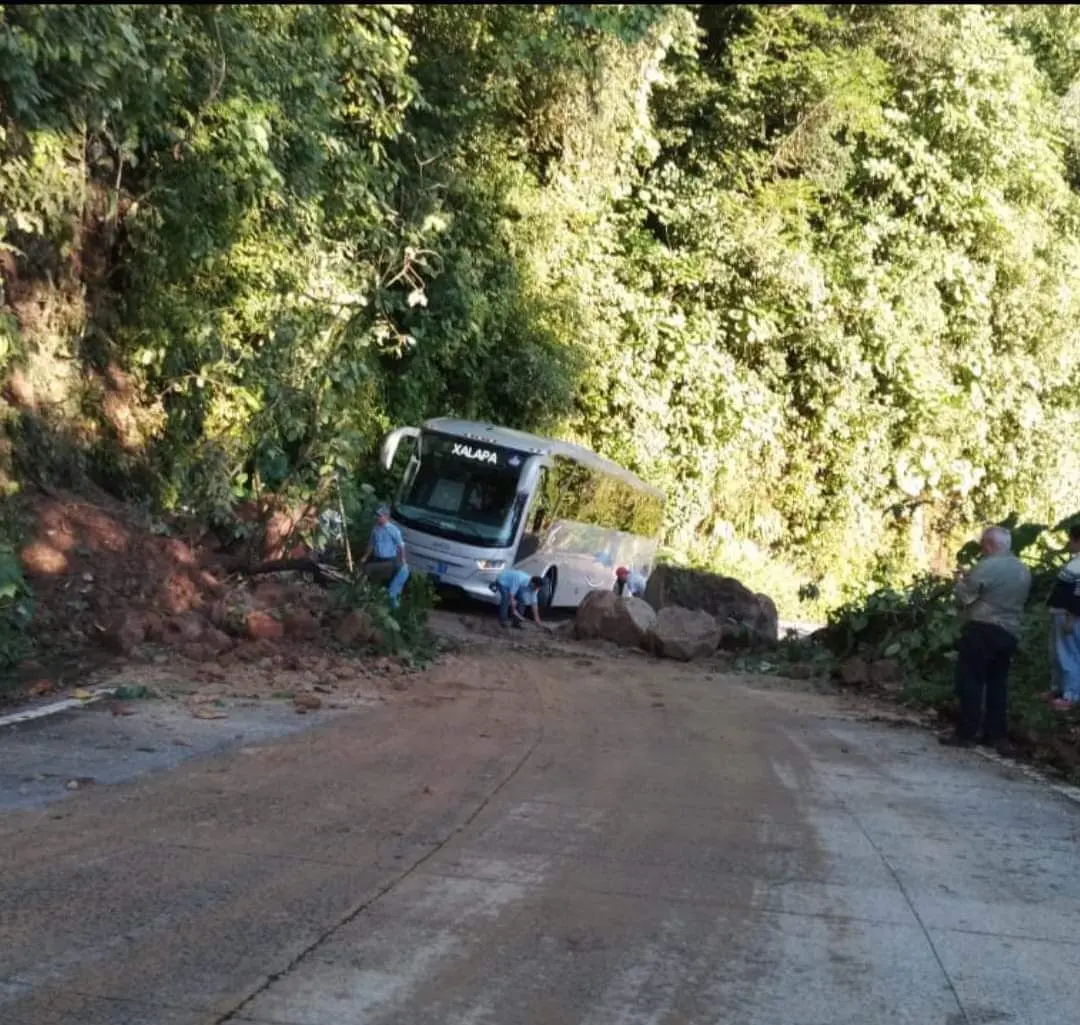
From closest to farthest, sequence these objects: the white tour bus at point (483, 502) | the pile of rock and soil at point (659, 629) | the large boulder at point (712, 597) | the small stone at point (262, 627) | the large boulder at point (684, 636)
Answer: the small stone at point (262, 627), the large boulder at point (684, 636), the pile of rock and soil at point (659, 629), the white tour bus at point (483, 502), the large boulder at point (712, 597)

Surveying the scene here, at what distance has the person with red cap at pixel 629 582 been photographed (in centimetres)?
2622

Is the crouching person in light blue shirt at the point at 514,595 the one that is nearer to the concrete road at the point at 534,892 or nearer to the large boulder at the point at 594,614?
the large boulder at the point at 594,614

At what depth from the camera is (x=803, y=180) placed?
107 feet

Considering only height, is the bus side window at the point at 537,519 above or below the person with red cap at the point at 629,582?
above

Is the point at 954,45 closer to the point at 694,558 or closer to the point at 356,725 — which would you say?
the point at 694,558

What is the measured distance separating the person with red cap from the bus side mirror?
491 cm

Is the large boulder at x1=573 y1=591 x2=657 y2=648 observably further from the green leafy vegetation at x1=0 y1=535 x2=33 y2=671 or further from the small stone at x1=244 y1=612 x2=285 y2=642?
the green leafy vegetation at x1=0 y1=535 x2=33 y2=671

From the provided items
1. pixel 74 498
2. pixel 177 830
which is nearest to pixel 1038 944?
pixel 177 830

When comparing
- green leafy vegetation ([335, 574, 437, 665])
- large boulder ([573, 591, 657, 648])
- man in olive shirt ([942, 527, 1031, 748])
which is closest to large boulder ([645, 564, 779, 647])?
large boulder ([573, 591, 657, 648])

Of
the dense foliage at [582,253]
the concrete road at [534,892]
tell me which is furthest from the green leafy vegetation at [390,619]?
the concrete road at [534,892]

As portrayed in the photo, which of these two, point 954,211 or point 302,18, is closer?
point 302,18

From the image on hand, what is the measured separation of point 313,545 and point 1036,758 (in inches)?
364

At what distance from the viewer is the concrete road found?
4738 mm

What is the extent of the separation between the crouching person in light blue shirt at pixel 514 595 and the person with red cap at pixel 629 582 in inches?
95.8
